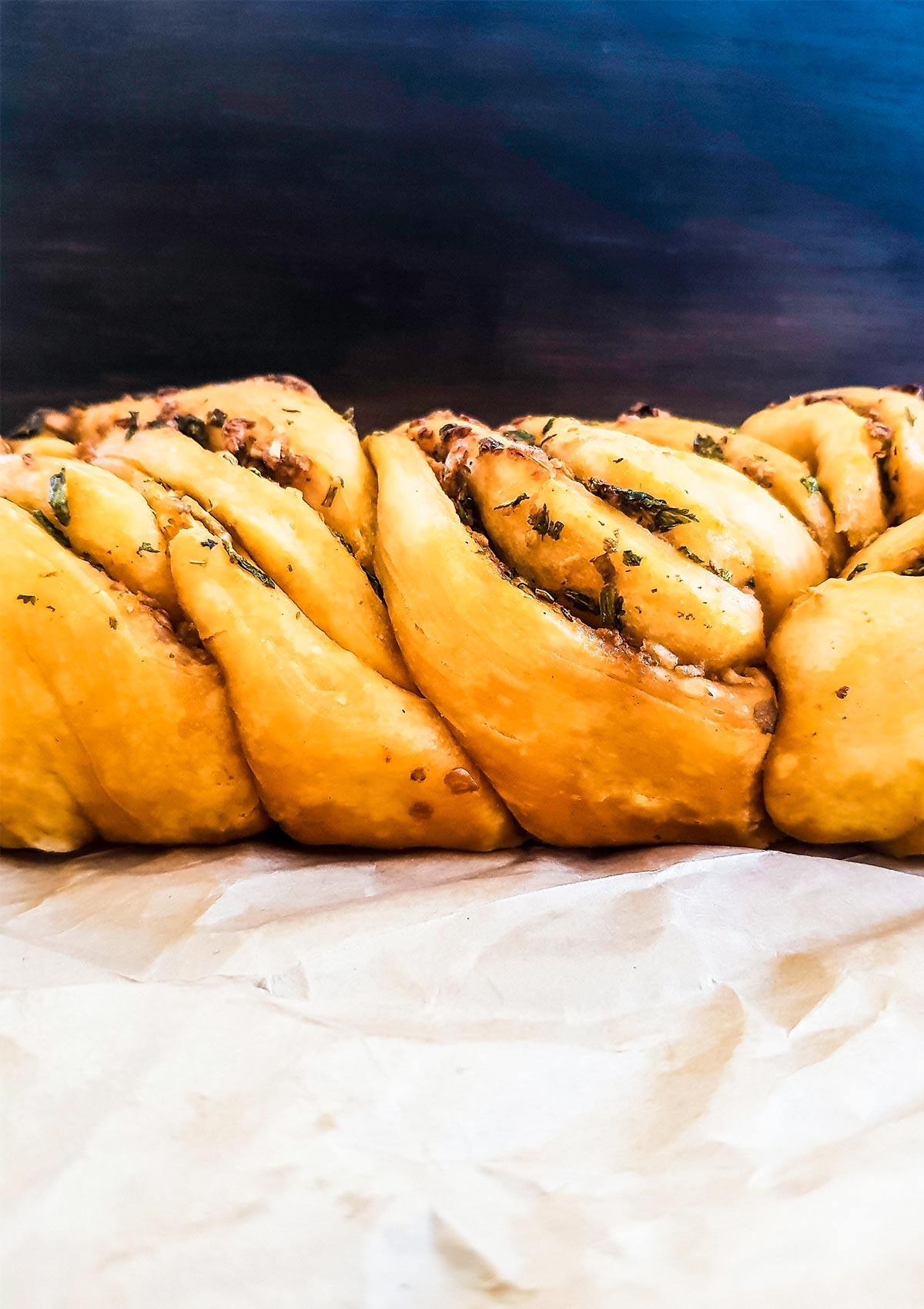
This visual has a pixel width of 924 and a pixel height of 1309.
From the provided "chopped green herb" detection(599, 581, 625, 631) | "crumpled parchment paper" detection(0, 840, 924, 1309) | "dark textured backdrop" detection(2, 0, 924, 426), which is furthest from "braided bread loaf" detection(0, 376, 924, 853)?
"dark textured backdrop" detection(2, 0, 924, 426)

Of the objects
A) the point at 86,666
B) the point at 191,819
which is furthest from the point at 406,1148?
the point at 86,666

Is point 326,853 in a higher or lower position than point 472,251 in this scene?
lower

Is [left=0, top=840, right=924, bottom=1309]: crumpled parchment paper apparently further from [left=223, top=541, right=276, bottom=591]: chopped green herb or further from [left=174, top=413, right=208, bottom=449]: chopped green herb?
[left=174, top=413, right=208, bottom=449]: chopped green herb

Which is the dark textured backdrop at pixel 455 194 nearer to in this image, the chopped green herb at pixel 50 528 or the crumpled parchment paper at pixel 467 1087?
the chopped green herb at pixel 50 528

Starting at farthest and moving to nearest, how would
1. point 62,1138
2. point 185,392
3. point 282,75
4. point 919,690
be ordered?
1. point 282,75
2. point 185,392
3. point 919,690
4. point 62,1138

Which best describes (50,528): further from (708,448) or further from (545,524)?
(708,448)

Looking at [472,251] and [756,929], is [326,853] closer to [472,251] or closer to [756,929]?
[756,929]

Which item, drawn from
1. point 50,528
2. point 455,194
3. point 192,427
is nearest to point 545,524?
point 192,427
